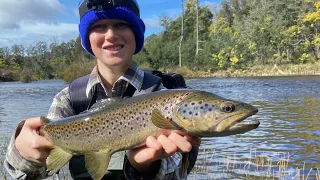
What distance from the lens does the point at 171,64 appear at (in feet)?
205

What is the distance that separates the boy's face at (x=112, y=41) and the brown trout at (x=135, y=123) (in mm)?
594

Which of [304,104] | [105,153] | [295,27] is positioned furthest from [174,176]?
[295,27]

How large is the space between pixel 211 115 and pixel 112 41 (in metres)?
1.27

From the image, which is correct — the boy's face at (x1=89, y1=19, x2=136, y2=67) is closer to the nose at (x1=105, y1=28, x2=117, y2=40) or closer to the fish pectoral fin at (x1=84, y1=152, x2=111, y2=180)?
the nose at (x1=105, y1=28, x2=117, y2=40)

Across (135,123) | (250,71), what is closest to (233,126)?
(135,123)

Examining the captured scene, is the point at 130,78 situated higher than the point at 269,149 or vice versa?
the point at 130,78

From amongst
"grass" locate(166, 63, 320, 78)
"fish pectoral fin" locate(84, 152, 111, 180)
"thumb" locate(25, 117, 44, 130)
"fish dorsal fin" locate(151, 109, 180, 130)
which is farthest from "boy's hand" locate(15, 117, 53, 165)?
"grass" locate(166, 63, 320, 78)

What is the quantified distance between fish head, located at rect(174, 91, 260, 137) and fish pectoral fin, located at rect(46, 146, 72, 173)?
3.33ft

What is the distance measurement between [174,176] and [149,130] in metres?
0.73

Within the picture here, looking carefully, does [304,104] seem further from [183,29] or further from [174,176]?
[183,29]

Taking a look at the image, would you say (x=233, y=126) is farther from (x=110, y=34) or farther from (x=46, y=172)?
(x=46, y=172)

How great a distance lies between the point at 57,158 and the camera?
3006 mm

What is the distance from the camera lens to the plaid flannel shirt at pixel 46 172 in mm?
3078

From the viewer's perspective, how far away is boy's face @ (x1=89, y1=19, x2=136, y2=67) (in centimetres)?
342
